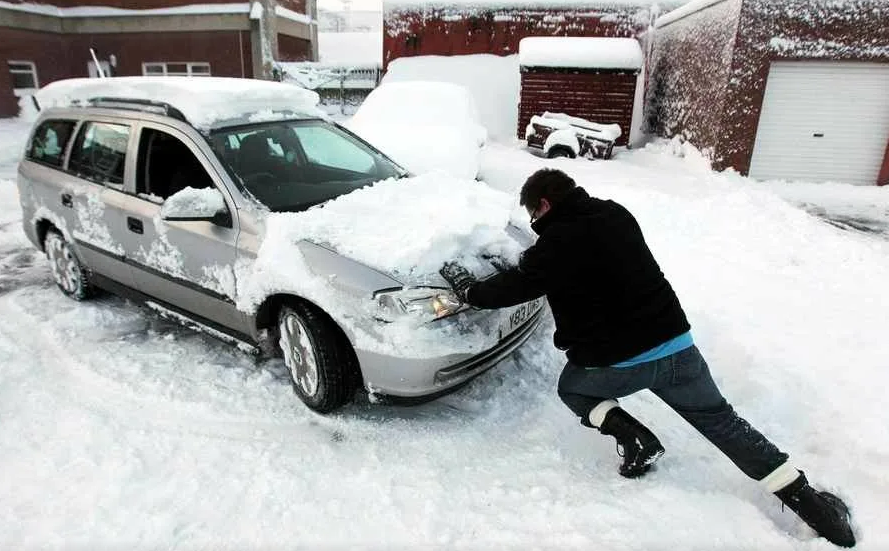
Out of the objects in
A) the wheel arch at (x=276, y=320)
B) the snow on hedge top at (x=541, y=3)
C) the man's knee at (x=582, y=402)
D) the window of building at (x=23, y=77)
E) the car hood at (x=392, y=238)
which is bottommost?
the man's knee at (x=582, y=402)

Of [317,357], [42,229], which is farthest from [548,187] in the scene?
[42,229]

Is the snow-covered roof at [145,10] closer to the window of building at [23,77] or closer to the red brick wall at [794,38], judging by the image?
the window of building at [23,77]

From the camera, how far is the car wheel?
460 cm

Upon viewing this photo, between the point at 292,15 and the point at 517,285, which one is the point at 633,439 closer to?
the point at 517,285

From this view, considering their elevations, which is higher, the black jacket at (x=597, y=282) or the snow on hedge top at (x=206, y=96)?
the snow on hedge top at (x=206, y=96)

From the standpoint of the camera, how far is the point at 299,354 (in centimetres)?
319

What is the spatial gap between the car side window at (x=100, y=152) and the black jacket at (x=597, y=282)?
298 cm

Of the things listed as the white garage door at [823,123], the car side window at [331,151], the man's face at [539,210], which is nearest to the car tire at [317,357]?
the man's face at [539,210]

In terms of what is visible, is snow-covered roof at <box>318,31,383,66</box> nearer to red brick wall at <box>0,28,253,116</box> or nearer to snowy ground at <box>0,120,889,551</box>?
red brick wall at <box>0,28,253,116</box>

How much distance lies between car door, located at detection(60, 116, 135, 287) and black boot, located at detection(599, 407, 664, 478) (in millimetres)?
3444

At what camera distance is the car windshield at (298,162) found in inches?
136

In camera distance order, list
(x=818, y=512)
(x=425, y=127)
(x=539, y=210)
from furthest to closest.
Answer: (x=425, y=127) < (x=539, y=210) < (x=818, y=512)

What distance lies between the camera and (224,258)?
10.9 ft

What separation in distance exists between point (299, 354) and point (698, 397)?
6.91 ft
